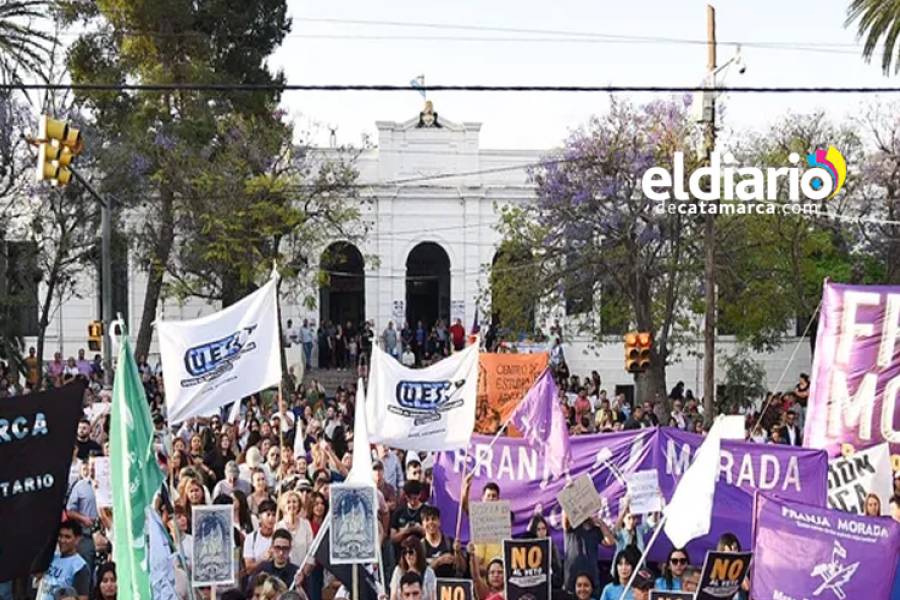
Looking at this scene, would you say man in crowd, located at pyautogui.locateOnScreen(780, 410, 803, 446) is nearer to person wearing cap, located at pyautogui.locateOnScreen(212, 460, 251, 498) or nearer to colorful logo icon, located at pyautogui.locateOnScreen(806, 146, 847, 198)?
person wearing cap, located at pyautogui.locateOnScreen(212, 460, 251, 498)

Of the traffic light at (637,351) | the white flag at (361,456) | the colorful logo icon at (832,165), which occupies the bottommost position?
the white flag at (361,456)

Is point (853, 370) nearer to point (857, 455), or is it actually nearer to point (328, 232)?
point (857, 455)

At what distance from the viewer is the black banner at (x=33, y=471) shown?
797 centimetres

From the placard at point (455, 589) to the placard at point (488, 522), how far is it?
1.33 meters

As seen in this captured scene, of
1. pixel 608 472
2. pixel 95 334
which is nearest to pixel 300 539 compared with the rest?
pixel 608 472

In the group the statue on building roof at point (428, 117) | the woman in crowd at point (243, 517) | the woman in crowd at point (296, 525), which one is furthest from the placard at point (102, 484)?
the statue on building roof at point (428, 117)

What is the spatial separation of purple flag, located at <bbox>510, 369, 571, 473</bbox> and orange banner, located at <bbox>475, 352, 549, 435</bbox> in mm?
6637

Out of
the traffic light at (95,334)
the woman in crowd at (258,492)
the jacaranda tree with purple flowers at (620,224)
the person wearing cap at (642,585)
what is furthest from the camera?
the jacaranda tree with purple flowers at (620,224)

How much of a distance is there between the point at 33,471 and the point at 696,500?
476 cm

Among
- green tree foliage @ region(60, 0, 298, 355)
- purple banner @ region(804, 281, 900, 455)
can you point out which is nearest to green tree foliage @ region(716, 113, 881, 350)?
green tree foliage @ region(60, 0, 298, 355)

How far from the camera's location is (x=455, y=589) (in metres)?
10.3

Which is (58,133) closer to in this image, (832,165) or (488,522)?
(488,522)

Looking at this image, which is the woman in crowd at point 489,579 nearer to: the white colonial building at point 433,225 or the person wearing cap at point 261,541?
the person wearing cap at point 261,541

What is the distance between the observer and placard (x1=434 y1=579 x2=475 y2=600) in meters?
10.3
